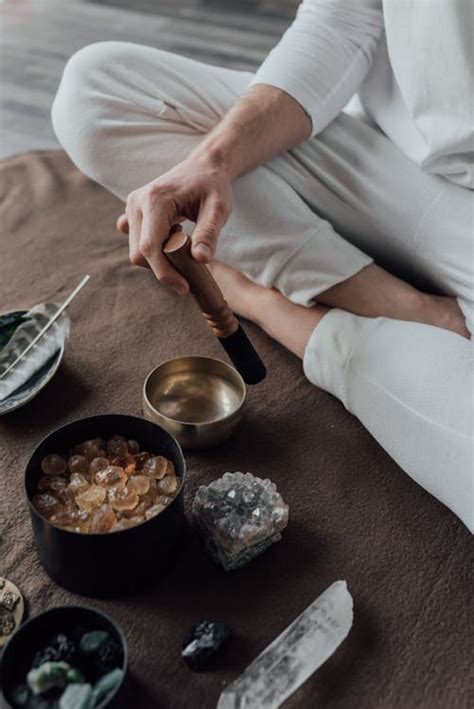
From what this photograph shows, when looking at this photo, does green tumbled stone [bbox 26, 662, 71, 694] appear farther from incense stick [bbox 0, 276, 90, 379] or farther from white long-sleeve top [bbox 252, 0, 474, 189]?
white long-sleeve top [bbox 252, 0, 474, 189]

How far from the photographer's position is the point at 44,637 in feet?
3.18

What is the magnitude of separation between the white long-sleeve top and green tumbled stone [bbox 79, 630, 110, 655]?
0.81 metres

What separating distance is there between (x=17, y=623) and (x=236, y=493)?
0.31 m

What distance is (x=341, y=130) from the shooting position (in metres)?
1.47

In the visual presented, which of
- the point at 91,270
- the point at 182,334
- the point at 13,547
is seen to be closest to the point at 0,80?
the point at 91,270

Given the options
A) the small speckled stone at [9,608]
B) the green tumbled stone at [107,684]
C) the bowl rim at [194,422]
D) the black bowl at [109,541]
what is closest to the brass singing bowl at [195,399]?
the bowl rim at [194,422]

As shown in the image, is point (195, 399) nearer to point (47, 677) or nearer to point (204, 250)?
point (204, 250)

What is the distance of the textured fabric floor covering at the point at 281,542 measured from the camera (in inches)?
41.3

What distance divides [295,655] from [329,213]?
28.8 inches

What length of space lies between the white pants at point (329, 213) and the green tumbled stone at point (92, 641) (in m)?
0.48

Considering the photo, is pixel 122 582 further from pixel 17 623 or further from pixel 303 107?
pixel 303 107

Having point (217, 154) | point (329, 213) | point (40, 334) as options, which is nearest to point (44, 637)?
Answer: point (40, 334)

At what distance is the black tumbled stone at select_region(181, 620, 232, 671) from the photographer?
3.40 feet

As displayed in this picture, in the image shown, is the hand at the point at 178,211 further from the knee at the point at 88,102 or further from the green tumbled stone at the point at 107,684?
the green tumbled stone at the point at 107,684
